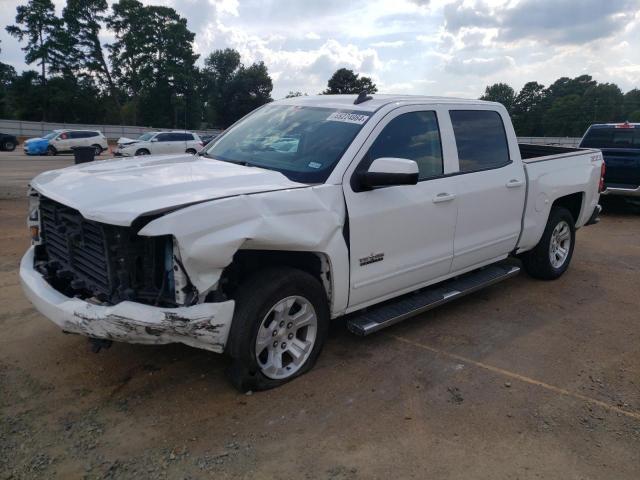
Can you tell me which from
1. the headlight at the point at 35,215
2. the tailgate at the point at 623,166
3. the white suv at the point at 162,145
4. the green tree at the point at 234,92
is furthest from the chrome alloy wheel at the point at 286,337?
the green tree at the point at 234,92

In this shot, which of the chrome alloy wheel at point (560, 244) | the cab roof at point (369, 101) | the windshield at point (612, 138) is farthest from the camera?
the windshield at point (612, 138)

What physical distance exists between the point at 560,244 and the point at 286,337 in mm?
4097

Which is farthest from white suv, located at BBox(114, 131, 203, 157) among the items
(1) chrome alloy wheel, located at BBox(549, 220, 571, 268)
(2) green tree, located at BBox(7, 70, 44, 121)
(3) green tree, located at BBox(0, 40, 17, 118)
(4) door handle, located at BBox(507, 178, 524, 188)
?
(3) green tree, located at BBox(0, 40, 17, 118)

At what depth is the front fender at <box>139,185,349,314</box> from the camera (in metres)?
2.87

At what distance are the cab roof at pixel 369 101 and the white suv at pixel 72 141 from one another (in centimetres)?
2917

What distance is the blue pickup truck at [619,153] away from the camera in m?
10.2

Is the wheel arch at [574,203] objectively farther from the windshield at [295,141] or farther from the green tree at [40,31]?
the green tree at [40,31]

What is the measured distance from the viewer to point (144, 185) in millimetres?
3279

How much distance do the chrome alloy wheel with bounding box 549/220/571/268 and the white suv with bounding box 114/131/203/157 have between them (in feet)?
78.9

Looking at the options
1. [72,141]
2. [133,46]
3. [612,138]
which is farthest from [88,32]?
[612,138]

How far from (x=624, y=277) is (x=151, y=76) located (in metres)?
65.9

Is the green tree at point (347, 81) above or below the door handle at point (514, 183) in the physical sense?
above

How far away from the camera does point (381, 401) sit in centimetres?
349

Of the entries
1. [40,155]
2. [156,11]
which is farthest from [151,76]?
[40,155]
